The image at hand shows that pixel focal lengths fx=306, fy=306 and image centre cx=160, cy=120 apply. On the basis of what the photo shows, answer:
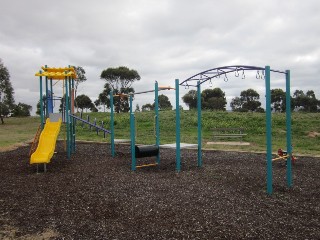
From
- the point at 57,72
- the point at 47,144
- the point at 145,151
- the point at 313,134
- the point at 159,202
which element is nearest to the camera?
the point at 159,202

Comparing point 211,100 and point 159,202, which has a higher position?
point 211,100

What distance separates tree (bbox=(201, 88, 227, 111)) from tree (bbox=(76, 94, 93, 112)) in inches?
849

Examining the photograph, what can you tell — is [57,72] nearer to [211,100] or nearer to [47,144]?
[47,144]

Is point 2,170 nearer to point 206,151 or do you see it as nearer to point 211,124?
point 206,151

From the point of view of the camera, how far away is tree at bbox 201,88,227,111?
2336 inches

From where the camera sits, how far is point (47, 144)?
1003 centimetres

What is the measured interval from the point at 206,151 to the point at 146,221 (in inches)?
309

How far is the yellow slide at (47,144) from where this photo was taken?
9011 mm

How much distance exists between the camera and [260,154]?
455 inches

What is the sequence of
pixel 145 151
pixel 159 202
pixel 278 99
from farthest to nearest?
pixel 278 99
pixel 145 151
pixel 159 202

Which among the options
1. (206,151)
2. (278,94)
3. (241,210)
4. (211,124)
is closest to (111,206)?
(241,210)

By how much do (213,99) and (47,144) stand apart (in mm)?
52360

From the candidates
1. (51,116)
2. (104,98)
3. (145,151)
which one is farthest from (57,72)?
(104,98)

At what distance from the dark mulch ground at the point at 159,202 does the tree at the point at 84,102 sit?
4897 centimetres
